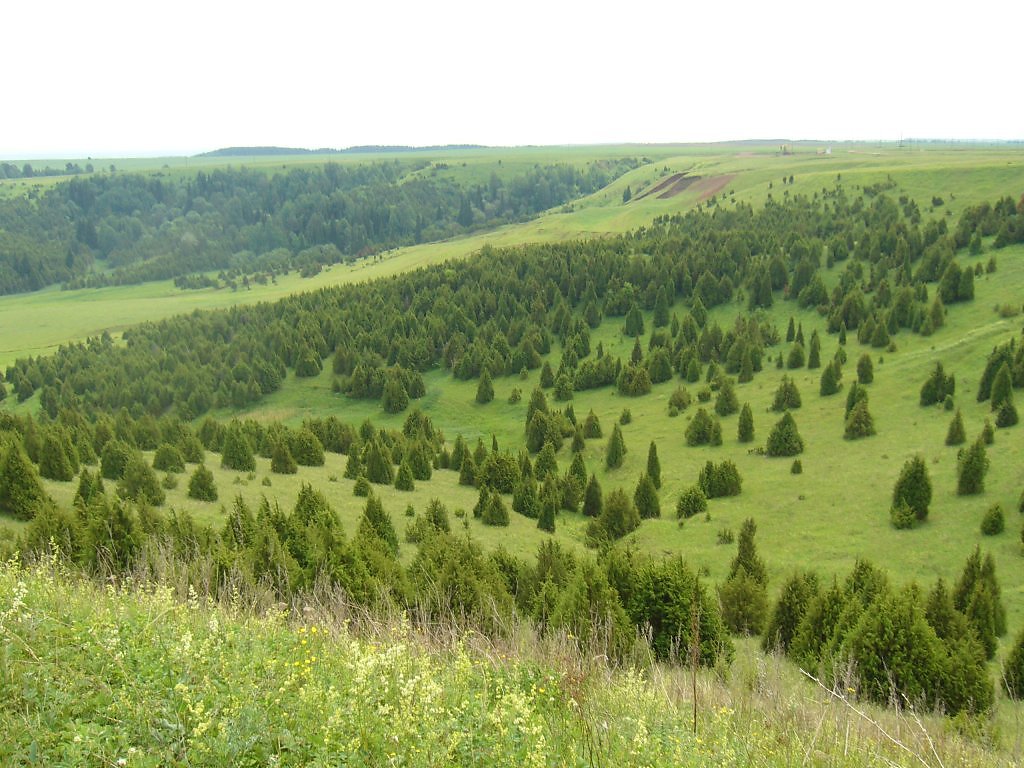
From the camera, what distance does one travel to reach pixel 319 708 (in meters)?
7.30

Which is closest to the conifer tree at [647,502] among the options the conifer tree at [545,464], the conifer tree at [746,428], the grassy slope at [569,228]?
the conifer tree at [545,464]

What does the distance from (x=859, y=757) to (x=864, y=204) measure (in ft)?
354

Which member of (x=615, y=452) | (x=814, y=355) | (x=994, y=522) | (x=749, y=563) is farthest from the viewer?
(x=814, y=355)

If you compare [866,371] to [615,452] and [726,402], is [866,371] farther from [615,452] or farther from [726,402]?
[615,452]

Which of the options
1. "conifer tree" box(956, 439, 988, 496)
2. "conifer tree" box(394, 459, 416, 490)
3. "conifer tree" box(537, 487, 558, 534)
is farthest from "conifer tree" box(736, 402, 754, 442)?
"conifer tree" box(394, 459, 416, 490)

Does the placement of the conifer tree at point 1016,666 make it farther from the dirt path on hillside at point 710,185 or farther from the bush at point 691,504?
the dirt path on hillside at point 710,185

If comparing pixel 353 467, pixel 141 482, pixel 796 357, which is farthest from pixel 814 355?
pixel 141 482

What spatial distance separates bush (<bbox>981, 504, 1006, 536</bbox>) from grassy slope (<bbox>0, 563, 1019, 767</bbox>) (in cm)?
2392

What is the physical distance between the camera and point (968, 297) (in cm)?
6009

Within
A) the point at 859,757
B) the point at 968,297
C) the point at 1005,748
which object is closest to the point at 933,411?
the point at 968,297

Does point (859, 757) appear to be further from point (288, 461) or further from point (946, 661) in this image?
→ point (288, 461)

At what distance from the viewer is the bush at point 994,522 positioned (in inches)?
1132

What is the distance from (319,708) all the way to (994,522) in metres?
33.0

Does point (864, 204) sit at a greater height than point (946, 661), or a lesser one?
greater
